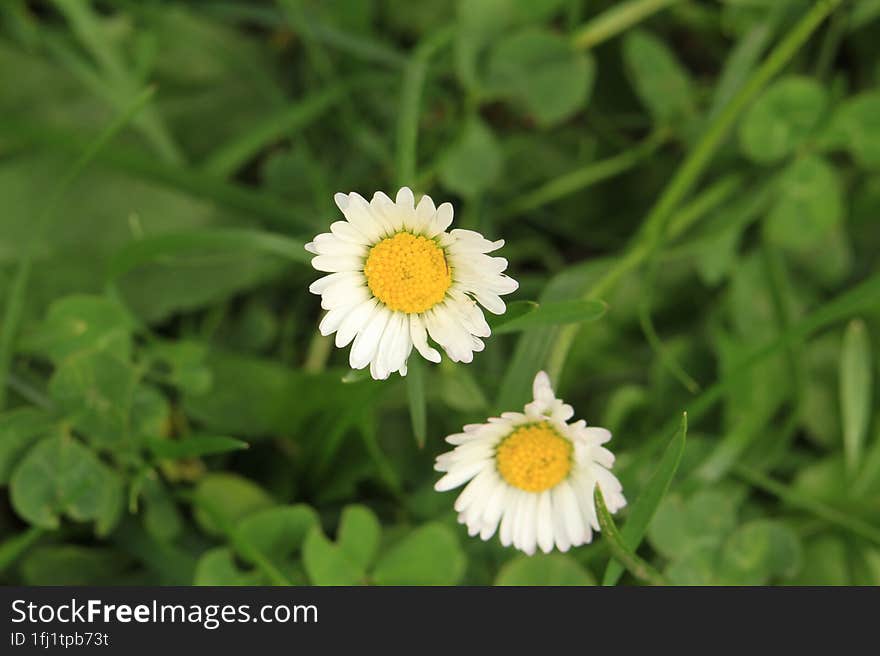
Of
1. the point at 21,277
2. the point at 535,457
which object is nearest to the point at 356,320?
the point at 535,457

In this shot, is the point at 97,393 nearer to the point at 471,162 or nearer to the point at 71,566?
the point at 71,566

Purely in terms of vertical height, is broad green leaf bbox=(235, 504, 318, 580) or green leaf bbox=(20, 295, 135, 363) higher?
green leaf bbox=(20, 295, 135, 363)

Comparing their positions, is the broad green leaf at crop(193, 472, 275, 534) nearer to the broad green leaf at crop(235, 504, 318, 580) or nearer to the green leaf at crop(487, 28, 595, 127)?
the broad green leaf at crop(235, 504, 318, 580)

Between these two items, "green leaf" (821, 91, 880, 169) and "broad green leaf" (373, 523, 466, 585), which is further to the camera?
"green leaf" (821, 91, 880, 169)

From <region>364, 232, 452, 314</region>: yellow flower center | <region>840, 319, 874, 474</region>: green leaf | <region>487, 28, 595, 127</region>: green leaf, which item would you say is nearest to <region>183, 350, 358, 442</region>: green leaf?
<region>364, 232, 452, 314</region>: yellow flower center

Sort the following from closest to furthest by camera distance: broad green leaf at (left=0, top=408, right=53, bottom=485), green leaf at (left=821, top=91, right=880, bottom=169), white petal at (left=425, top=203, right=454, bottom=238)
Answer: white petal at (left=425, top=203, right=454, bottom=238) < broad green leaf at (left=0, top=408, right=53, bottom=485) < green leaf at (left=821, top=91, right=880, bottom=169)

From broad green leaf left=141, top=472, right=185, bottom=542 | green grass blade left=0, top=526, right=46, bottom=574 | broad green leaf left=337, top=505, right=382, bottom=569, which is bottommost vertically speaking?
broad green leaf left=337, top=505, right=382, bottom=569

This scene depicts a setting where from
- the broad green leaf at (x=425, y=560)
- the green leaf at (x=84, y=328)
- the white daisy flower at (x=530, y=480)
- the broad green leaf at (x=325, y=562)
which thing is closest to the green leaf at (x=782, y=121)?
the white daisy flower at (x=530, y=480)
